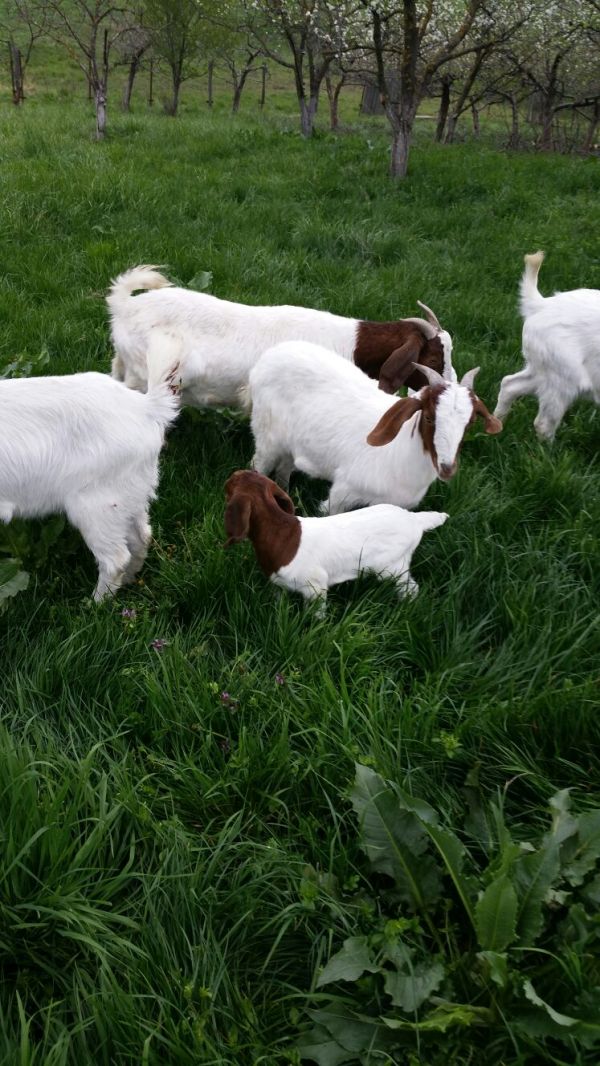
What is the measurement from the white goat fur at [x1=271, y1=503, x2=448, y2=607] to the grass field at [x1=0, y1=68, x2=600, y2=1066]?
0.09 metres

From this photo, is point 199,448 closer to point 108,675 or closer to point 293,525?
point 293,525

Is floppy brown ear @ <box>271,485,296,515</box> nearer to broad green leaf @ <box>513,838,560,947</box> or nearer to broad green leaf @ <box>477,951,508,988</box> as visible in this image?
broad green leaf @ <box>513,838,560,947</box>

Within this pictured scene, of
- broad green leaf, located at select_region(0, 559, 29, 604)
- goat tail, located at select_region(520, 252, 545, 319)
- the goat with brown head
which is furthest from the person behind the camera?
goat tail, located at select_region(520, 252, 545, 319)

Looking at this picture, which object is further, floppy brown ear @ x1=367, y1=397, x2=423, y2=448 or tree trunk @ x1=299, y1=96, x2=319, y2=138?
tree trunk @ x1=299, y1=96, x2=319, y2=138

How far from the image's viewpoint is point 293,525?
8.94 ft

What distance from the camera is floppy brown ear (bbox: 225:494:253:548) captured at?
2609 mm

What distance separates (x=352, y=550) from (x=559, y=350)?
212cm

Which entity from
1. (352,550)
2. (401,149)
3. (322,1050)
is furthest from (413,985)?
(401,149)

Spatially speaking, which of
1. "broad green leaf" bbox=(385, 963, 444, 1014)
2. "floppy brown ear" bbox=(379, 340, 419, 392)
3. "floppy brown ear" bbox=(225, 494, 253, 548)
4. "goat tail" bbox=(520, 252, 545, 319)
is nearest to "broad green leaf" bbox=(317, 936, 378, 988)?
"broad green leaf" bbox=(385, 963, 444, 1014)

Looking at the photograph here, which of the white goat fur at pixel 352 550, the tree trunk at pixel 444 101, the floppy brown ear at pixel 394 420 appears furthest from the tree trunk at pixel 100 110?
the white goat fur at pixel 352 550

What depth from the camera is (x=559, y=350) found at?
4.14 metres

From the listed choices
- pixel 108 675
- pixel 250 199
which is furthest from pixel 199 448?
pixel 250 199

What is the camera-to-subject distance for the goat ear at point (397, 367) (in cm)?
372

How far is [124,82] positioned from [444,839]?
2936 cm
